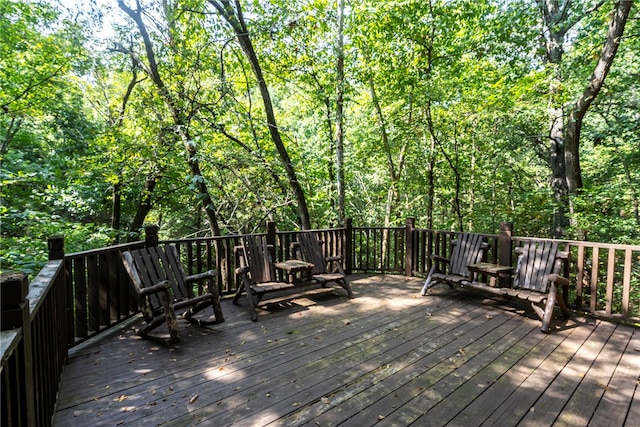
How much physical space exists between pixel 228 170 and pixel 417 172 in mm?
6059

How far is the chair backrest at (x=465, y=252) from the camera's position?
446 cm

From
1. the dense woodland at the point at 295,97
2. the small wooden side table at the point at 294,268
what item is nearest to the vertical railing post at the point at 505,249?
the dense woodland at the point at 295,97

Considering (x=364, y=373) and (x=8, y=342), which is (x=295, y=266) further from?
(x=8, y=342)

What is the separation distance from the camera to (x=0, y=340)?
103 centimetres

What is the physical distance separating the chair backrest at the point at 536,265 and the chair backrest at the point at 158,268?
12.4ft

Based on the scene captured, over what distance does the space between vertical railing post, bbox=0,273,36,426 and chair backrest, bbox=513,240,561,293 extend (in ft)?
14.2

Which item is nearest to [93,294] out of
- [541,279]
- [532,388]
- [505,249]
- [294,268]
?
[294,268]

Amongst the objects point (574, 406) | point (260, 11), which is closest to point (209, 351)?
point (574, 406)

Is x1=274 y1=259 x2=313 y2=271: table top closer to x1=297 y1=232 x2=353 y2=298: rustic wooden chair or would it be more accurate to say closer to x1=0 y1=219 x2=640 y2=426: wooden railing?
x1=297 y1=232 x2=353 y2=298: rustic wooden chair

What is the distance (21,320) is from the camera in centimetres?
118

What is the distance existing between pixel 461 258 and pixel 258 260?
2.79m

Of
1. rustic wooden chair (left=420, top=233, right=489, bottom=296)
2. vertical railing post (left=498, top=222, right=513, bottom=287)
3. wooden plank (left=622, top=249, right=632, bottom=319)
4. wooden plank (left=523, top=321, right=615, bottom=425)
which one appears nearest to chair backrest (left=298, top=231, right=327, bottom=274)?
rustic wooden chair (left=420, top=233, right=489, bottom=296)

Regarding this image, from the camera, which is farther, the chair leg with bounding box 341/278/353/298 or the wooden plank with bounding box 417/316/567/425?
the chair leg with bounding box 341/278/353/298

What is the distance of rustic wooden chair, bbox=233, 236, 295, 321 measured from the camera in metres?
3.90
